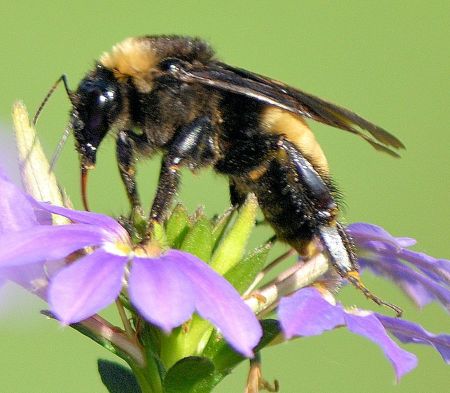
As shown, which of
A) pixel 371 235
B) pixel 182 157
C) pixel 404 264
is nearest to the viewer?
pixel 182 157

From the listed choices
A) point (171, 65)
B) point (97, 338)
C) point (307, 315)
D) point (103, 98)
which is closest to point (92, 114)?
point (103, 98)

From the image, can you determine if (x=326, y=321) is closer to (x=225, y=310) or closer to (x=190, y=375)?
(x=225, y=310)

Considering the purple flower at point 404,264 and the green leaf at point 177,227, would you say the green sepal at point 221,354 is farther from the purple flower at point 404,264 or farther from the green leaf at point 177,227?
the purple flower at point 404,264

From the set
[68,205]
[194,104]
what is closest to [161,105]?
[194,104]

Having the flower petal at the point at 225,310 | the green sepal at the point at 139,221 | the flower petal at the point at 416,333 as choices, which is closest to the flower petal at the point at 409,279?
the flower petal at the point at 416,333

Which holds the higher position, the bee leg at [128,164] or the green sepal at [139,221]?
the bee leg at [128,164]

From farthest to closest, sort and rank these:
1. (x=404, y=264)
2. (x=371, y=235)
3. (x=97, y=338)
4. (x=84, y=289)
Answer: (x=404, y=264), (x=371, y=235), (x=97, y=338), (x=84, y=289)

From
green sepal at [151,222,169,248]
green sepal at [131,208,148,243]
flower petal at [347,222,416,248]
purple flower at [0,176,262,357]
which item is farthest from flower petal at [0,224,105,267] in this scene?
flower petal at [347,222,416,248]
